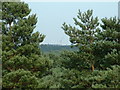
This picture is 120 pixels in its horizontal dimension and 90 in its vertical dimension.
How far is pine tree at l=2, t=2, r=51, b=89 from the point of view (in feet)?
67.4

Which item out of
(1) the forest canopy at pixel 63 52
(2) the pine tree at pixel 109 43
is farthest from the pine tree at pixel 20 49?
(2) the pine tree at pixel 109 43

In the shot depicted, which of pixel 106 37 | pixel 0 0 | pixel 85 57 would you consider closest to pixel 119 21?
pixel 106 37

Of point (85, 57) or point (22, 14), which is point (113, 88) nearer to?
point (85, 57)

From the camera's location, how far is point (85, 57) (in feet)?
69.5

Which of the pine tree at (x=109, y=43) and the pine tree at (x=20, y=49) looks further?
the pine tree at (x=20, y=49)

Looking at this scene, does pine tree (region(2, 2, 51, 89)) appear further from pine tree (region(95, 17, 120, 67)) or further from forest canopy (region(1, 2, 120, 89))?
pine tree (region(95, 17, 120, 67))

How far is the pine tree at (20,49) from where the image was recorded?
20.5 m

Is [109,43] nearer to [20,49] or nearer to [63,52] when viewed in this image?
[63,52]

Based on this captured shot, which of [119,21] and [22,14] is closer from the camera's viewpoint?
[119,21]

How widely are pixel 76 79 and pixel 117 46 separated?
12.1ft

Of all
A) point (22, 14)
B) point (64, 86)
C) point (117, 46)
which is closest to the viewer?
point (117, 46)

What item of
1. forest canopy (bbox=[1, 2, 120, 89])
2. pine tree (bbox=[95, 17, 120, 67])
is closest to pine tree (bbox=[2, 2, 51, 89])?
forest canopy (bbox=[1, 2, 120, 89])

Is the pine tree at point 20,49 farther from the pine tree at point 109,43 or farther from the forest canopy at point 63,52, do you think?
the pine tree at point 109,43

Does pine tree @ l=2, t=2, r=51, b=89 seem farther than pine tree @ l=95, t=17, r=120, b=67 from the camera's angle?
Yes
